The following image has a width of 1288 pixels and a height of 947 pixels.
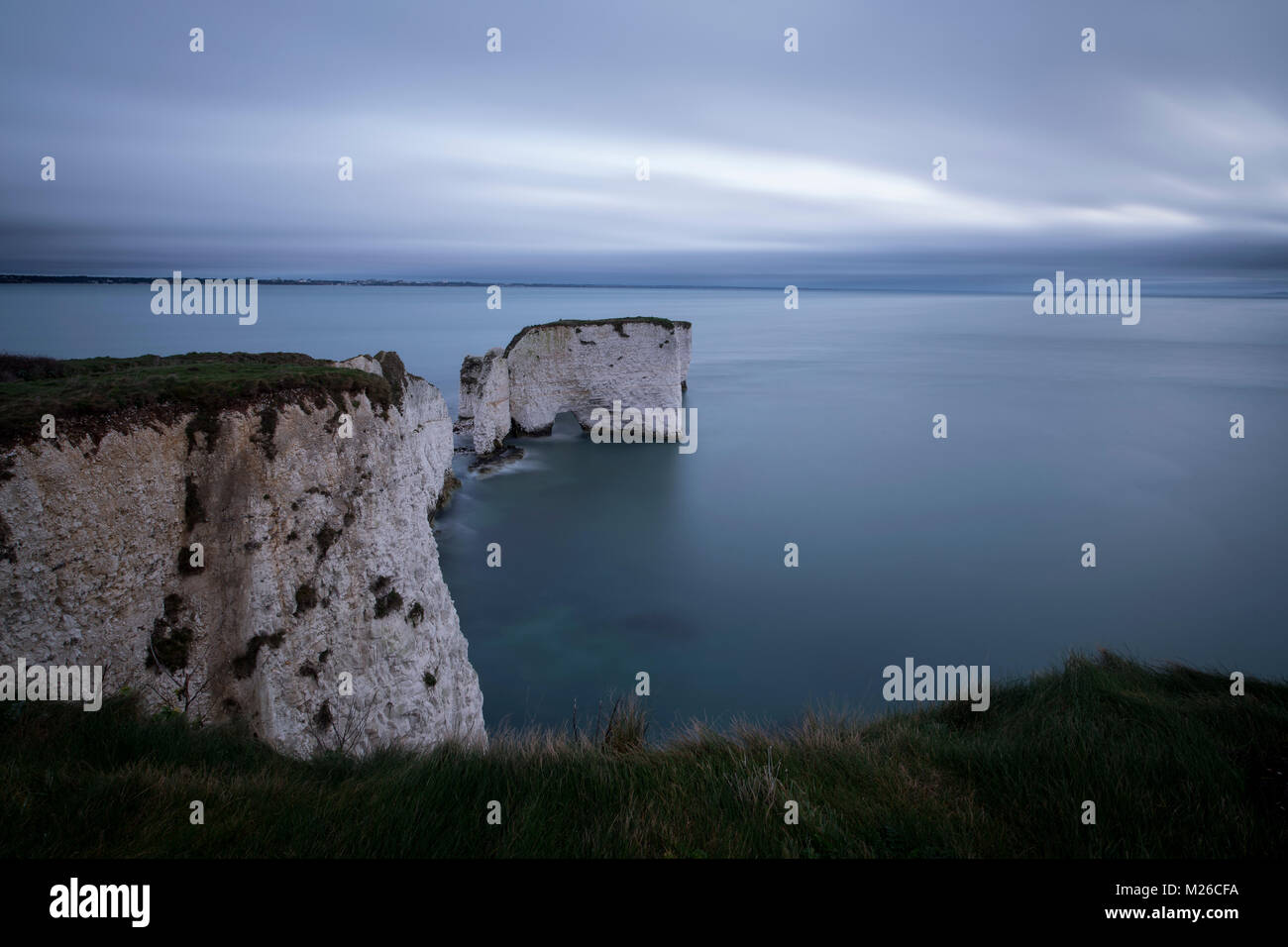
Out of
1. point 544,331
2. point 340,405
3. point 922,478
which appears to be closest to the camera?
point 340,405

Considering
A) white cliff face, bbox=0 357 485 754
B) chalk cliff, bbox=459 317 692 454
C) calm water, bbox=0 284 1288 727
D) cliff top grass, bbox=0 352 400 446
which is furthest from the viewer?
chalk cliff, bbox=459 317 692 454

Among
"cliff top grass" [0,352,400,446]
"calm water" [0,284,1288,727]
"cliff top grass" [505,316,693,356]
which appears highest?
"cliff top grass" [505,316,693,356]

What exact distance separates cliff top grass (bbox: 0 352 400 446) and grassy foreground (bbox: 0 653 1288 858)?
9.22 ft

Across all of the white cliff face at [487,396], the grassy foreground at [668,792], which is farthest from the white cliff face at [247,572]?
the white cliff face at [487,396]

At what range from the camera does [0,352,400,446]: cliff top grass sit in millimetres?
6465

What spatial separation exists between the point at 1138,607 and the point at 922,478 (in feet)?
33.5

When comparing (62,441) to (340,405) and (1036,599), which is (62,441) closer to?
(340,405)

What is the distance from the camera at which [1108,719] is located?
19.8 ft

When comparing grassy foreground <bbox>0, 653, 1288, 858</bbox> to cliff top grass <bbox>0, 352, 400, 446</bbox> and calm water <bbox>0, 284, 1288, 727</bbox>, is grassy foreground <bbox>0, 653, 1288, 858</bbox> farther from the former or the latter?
calm water <bbox>0, 284, 1288, 727</bbox>

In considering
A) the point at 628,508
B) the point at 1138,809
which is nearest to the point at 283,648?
the point at 1138,809

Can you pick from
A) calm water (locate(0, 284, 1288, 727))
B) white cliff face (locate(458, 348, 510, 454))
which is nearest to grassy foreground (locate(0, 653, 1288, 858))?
calm water (locate(0, 284, 1288, 727))

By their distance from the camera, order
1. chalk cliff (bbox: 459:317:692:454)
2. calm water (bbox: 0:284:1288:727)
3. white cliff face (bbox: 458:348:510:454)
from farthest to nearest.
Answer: chalk cliff (bbox: 459:317:692:454) → white cliff face (bbox: 458:348:510:454) → calm water (bbox: 0:284:1288:727)

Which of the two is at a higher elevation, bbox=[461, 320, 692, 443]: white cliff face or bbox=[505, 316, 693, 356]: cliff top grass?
bbox=[505, 316, 693, 356]: cliff top grass

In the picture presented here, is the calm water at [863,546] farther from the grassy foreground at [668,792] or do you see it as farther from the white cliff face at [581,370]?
the grassy foreground at [668,792]
